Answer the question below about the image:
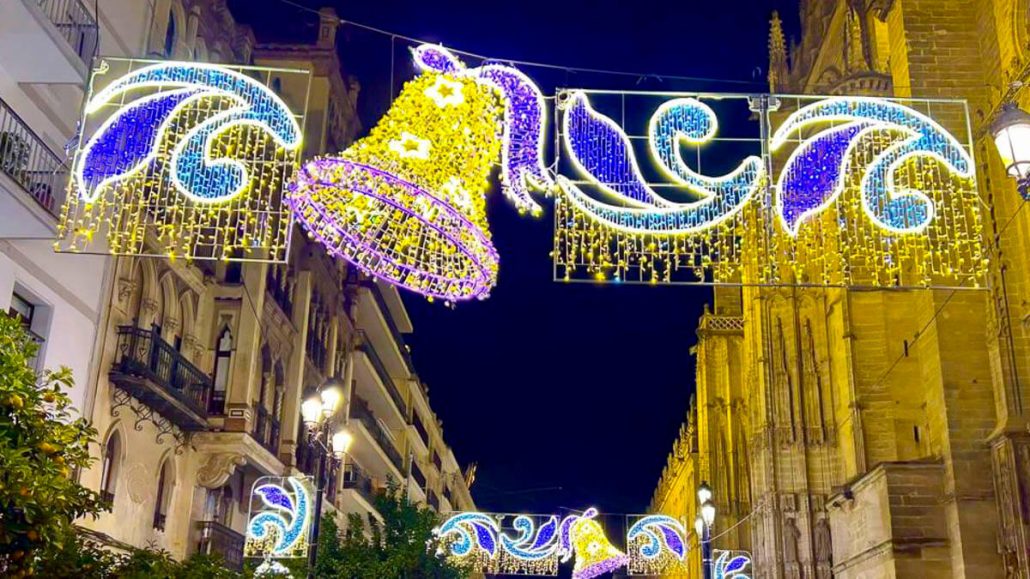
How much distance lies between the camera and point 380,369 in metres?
46.0

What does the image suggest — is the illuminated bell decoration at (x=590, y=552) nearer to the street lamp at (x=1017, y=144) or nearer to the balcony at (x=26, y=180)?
the balcony at (x=26, y=180)

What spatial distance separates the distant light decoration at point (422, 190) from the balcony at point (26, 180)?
673cm

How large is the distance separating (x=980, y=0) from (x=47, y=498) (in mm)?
18788

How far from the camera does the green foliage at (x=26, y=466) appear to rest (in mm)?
6809

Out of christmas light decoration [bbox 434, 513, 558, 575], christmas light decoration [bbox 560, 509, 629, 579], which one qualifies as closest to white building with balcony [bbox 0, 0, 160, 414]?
christmas light decoration [bbox 434, 513, 558, 575]

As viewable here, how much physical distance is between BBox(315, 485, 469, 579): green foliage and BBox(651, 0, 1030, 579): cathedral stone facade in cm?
919

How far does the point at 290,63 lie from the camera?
33.4m

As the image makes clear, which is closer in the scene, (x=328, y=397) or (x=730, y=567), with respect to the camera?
(x=328, y=397)

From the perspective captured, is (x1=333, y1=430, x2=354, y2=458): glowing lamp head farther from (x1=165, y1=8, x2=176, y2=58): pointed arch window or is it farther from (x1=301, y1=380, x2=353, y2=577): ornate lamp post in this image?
(x1=165, y1=8, x2=176, y2=58): pointed arch window

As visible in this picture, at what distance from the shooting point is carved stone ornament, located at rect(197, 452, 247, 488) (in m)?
25.5

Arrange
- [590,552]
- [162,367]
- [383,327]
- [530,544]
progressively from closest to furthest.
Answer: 1. [162,367]
2. [590,552]
3. [530,544]
4. [383,327]

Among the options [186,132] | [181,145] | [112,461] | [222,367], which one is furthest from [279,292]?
[181,145]

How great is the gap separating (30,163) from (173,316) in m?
8.31

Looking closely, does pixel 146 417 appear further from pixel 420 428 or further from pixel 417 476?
pixel 420 428
